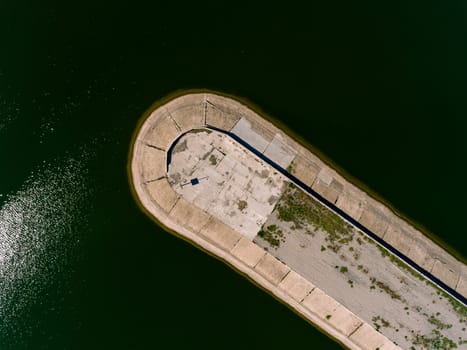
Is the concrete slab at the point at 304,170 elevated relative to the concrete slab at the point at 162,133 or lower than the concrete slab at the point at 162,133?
elevated

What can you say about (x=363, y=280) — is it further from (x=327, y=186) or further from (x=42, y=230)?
(x=42, y=230)

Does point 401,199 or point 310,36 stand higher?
point 310,36

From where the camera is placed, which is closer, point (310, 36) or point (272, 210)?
point (272, 210)

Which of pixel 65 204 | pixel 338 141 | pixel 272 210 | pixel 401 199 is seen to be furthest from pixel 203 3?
pixel 401 199

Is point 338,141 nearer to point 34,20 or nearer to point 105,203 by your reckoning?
point 105,203

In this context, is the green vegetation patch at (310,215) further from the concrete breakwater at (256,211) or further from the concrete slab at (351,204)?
the concrete slab at (351,204)

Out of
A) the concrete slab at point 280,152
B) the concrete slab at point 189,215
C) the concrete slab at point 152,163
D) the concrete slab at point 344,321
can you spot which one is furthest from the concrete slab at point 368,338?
the concrete slab at point 152,163

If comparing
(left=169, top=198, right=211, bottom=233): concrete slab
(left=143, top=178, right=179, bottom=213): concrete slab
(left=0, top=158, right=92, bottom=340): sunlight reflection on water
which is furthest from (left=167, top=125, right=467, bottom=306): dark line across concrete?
(left=0, top=158, right=92, bottom=340): sunlight reflection on water

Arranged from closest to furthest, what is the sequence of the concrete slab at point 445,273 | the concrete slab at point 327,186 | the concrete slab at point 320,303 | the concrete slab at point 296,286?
the concrete slab at point 296,286
the concrete slab at point 320,303
the concrete slab at point 327,186
the concrete slab at point 445,273
